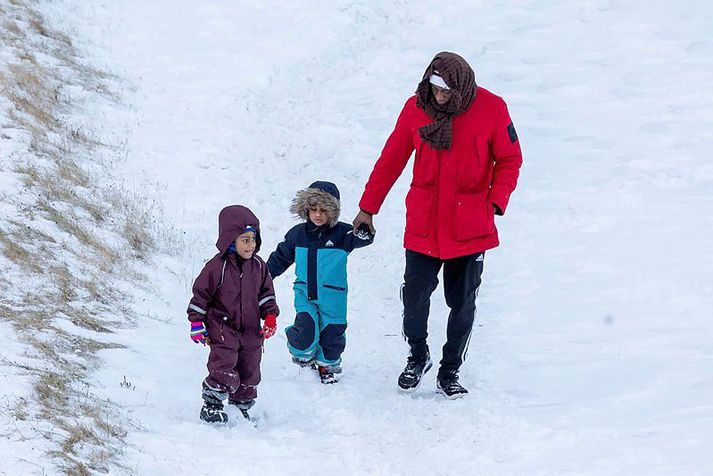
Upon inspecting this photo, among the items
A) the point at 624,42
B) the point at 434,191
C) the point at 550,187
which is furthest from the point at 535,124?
the point at 434,191

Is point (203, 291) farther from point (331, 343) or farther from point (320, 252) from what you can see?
point (331, 343)

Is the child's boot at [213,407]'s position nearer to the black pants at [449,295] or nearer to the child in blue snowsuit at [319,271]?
the child in blue snowsuit at [319,271]

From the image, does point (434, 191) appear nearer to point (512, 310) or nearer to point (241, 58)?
point (512, 310)

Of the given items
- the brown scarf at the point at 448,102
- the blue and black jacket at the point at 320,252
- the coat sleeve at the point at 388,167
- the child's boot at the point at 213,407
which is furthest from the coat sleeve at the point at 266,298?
the brown scarf at the point at 448,102

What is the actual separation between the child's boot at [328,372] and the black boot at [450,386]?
93 cm

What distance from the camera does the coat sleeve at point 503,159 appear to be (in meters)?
5.91

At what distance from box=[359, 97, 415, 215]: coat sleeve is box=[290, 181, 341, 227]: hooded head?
295 mm

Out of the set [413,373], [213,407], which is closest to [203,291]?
[213,407]

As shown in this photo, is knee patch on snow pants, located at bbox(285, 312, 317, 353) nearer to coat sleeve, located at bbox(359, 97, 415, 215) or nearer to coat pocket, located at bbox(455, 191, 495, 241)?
coat sleeve, located at bbox(359, 97, 415, 215)

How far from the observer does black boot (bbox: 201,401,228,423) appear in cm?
579

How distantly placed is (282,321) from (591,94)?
639 centimetres

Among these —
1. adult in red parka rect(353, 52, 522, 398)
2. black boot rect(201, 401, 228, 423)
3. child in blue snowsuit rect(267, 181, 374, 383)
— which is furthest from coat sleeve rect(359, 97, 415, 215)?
black boot rect(201, 401, 228, 423)

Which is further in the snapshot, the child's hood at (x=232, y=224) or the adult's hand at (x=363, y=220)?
the adult's hand at (x=363, y=220)

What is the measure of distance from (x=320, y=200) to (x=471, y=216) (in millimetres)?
1234
